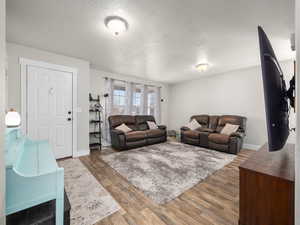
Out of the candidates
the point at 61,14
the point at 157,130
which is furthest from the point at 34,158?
the point at 157,130

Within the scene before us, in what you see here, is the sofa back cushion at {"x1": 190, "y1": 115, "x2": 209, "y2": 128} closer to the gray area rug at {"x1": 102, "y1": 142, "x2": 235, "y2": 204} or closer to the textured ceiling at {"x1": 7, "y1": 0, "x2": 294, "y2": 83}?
the gray area rug at {"x1": 102, "y1": 142, "x2": 235, "y2": 204}

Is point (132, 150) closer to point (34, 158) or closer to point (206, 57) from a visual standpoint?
point (34, 158)

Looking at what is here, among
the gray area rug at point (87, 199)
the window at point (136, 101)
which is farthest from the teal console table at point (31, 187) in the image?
the window at point (136, 101)

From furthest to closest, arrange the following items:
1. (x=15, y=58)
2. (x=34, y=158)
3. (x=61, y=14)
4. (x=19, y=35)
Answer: (x=15, y=58) → (x=19, y=35) → (x=61, y=14) → (x=34, y=158)

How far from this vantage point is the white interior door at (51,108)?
8.93ft

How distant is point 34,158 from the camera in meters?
1.26

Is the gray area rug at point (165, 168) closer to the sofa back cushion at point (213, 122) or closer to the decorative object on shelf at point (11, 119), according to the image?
the sofa back cushion at point (213, 122)

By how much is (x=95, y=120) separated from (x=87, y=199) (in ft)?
8.77

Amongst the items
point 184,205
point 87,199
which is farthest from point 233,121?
point 87,199

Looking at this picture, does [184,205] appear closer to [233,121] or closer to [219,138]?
[219,138]

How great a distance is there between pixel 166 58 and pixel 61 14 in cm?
219

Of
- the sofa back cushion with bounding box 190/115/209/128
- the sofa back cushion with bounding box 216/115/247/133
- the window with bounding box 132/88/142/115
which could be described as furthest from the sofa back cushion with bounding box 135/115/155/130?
the sofa back cushion with bounding box 216/115/247/133

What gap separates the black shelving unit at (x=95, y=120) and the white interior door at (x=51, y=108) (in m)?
0.80

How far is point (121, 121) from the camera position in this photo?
4.32 metres
